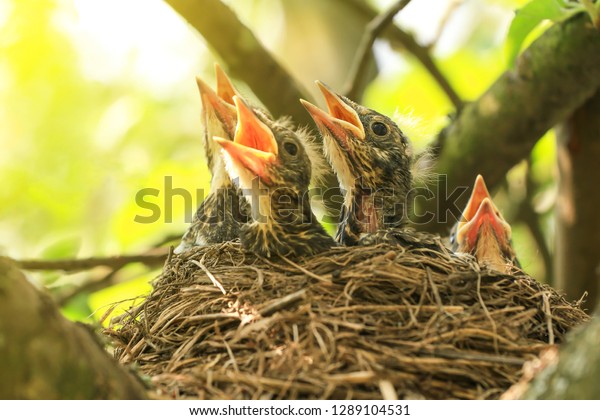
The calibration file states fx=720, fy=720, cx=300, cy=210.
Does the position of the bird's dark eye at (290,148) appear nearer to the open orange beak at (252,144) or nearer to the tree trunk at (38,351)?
the open orange beak at (252,144)

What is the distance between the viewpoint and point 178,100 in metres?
7.16

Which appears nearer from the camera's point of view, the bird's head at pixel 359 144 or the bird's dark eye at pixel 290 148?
the bird's dark eye at pixel 290 148

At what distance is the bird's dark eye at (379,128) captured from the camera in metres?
3.68

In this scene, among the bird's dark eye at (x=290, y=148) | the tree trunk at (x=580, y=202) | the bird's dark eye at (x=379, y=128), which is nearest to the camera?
the bird's dark eye at (x=290, y=148)

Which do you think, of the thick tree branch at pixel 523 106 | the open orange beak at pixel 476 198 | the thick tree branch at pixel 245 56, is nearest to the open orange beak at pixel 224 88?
the thick tree branch at pixel 245 56

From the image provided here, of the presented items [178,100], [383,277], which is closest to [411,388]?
[383,277]

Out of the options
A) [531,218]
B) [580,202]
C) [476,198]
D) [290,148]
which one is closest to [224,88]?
[290,148]

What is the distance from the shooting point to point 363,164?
3.63m

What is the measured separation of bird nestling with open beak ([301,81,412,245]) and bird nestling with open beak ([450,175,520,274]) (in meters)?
0.38

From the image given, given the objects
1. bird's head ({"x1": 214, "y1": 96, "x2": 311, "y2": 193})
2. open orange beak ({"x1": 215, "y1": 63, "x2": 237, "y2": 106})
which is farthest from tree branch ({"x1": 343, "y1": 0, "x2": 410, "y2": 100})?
bird's head ({"x1": 214, "y1": 96, "x2": 311, "y2": 193})

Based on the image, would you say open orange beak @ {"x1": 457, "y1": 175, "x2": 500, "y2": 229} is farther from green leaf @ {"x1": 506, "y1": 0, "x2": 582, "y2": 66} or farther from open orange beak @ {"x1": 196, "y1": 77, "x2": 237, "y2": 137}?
open orange beak @ {"x1": 196, "y1": 77, "x2": 237, "y2": 137}

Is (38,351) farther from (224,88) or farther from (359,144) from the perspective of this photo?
(224,88)

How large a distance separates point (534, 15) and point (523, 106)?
0.69m

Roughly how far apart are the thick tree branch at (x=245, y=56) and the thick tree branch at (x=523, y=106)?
903 millimetres
